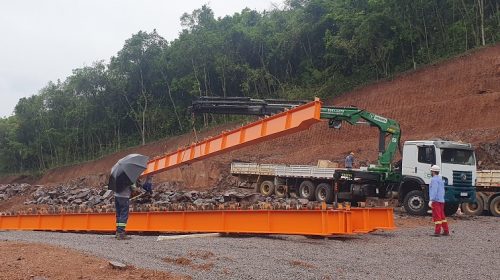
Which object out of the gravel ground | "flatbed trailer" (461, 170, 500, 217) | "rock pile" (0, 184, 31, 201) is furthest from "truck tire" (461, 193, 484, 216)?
"rock pile" (0, 184, 31, 201)

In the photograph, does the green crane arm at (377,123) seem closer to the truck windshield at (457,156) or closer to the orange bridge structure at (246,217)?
the truck windshield at (457,156)

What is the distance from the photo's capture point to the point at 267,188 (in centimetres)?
2439

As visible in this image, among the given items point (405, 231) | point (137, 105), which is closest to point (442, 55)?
point (405, 231)

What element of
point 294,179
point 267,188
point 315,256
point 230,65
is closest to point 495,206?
point 294,179

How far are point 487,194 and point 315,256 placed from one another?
12.5 metres

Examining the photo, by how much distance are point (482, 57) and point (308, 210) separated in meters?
23.7

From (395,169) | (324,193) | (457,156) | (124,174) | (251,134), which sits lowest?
(324,193)

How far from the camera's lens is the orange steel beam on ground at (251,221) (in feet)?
34.8

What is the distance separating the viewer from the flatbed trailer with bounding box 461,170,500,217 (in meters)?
17.9

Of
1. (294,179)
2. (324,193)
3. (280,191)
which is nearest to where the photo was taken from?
(324,193)

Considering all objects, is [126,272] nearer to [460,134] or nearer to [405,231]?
[405,231]

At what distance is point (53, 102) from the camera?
66875 mm

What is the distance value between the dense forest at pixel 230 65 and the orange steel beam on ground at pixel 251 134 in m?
18.3

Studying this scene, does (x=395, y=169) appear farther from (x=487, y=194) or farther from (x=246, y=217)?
(x=246, y=217)
